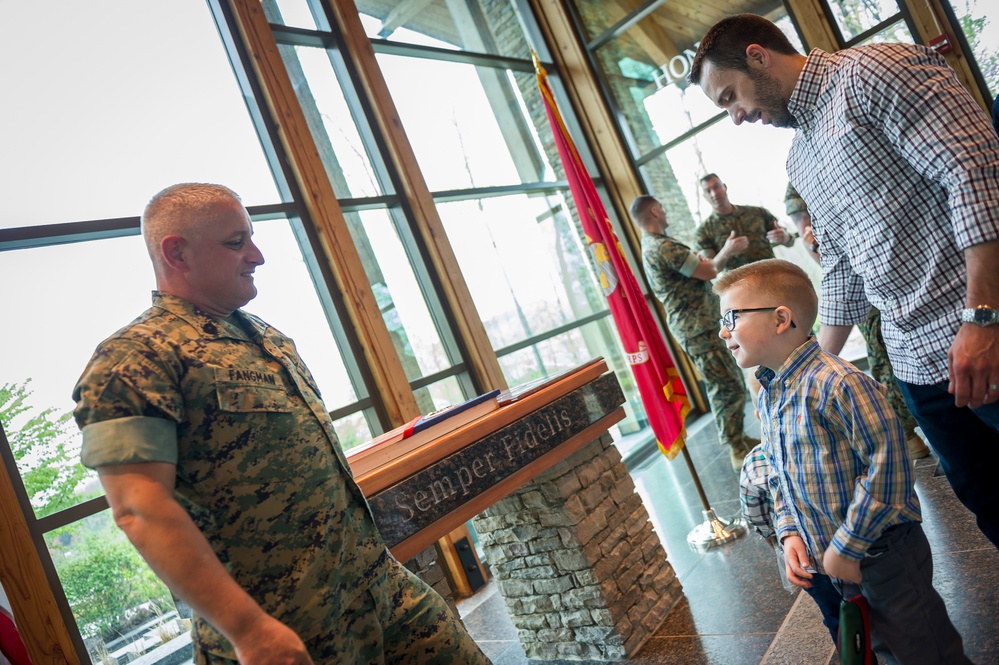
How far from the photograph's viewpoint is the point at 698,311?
4.82 metres

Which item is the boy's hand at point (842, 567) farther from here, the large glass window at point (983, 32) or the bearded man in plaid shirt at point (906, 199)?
the large glass window at point (983, 32)

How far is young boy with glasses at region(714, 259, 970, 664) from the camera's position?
1.46 metres

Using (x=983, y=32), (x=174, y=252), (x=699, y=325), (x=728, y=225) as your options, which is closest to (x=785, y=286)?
(x=174, y=252)

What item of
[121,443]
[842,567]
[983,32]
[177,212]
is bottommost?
[842,567]

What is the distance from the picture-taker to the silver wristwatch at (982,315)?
1.32 metres

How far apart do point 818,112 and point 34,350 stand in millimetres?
3225

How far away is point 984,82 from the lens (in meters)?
5.73

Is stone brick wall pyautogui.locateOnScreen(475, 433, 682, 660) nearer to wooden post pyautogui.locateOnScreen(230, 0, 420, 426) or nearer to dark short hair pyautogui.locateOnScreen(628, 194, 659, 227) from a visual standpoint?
wooden post pyautogui.locateOnScreen(230, 0, 420, 426)

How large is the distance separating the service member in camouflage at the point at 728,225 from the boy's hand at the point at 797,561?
3.60m

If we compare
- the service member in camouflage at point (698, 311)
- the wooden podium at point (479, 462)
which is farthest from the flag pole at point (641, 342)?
the service member in camouflage at point (698, 311)

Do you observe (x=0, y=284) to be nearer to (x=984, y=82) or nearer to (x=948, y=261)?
(x=948, y=261)

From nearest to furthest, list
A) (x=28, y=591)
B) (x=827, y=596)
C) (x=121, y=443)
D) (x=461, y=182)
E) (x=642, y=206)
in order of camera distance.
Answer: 1. (x=121, y=443)
2. (x=827, y=596)
3. (x=28, y=591)
4. (x=642, y=206)
5. (x=461, y=182)

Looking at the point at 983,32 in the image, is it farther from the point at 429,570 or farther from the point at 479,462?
the point at 429,570

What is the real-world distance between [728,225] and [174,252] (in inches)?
168
